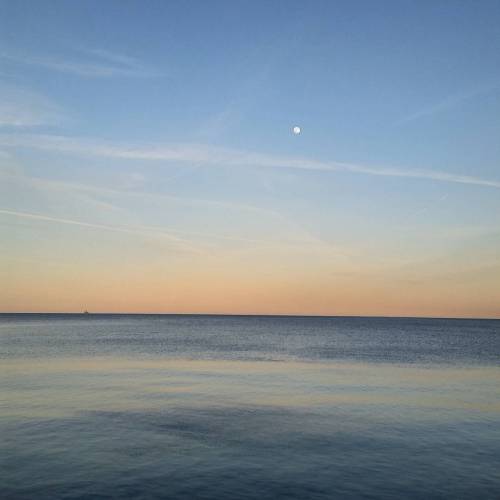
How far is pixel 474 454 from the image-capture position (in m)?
25.1

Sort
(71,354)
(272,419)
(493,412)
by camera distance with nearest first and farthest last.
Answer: (272,419), (493,412), (71,354)

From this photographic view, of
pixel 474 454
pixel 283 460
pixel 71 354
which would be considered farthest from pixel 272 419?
pixel 71 354

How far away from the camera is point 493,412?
36.2m

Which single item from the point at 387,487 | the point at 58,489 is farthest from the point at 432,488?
the point at 58,489

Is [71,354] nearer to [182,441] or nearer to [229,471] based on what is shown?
[182,441]

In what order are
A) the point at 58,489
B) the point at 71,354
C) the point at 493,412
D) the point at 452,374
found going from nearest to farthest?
the point at 58,489 < the point at 493,412 < the point at 452,374 < the point at 71,354

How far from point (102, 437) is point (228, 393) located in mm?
16450

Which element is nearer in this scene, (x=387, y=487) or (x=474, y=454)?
(x=387, y=487)

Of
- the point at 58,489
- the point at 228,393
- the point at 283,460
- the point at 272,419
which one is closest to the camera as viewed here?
the point at 58,489

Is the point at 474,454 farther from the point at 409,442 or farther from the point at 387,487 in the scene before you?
the point at 387,487

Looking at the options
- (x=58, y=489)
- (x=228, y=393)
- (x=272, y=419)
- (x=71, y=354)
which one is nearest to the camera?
(x=58, y=489)

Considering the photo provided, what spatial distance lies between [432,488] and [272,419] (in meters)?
13.7

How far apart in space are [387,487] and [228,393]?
2318 cm

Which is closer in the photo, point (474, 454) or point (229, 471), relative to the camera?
point (229, 471)
